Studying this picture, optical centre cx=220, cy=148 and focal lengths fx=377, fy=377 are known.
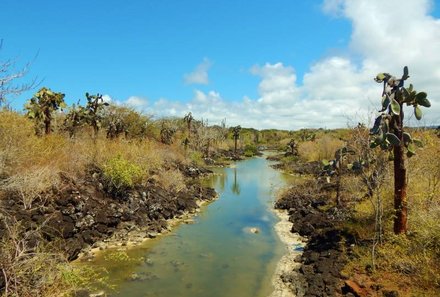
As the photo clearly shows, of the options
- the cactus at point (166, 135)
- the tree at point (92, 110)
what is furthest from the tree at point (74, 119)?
the cactus at point (166, 135)

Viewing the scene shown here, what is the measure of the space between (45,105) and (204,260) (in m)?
17.0

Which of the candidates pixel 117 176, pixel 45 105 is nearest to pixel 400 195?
pixel 117 176

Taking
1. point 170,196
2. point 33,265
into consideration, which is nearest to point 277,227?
point 170,196

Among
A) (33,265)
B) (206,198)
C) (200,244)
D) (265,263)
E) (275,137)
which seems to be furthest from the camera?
(275,137)

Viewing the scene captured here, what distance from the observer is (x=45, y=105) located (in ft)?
85.1

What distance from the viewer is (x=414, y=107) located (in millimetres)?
13172

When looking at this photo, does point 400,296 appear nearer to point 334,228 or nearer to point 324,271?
point 324,271

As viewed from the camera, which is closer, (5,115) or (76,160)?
(5,115)

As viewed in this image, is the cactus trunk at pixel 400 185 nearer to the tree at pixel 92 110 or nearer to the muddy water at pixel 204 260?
the muddy water at pixel 204 260

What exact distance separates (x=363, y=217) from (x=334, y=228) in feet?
4.47

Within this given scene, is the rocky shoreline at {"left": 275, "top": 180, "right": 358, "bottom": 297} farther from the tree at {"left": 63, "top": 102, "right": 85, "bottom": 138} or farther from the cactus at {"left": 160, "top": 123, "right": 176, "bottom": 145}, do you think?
the cactus at {"left": 160, "top": 123, "right": 176, "bottom": 145}

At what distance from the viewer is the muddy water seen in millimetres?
12922

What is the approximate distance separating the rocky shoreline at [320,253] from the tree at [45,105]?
57.7ft

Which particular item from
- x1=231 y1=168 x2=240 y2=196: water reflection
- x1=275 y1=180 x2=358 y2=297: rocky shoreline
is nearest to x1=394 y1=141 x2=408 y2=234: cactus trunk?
x1=275 y1=180 x2=358 y2=297: rocky shoreline
